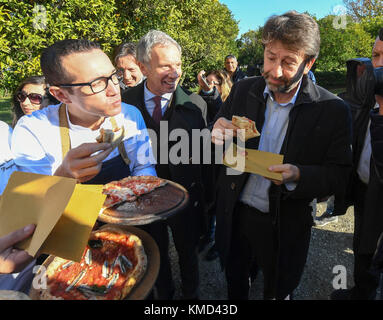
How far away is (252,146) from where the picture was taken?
211 cm

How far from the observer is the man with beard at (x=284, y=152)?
179 cm

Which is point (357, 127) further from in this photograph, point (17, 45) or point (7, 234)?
point (17, 45)

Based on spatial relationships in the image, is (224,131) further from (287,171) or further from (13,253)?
(13,253)

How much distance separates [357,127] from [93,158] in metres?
2.42

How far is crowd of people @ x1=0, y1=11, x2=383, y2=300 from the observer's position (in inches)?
68.6

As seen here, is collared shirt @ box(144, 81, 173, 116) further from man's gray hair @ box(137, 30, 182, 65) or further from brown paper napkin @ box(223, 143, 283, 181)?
brown paper napkin @ box(223, 143, 283, 181)

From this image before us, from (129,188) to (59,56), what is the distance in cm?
112

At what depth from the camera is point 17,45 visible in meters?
4.54

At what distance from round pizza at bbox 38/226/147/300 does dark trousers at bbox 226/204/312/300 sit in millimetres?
1085

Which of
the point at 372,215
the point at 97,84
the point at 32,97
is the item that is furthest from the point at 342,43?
the point at 97,84

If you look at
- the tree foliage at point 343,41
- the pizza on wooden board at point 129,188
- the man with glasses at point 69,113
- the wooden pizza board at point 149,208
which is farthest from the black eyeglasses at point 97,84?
the tree foliage at point 343,41

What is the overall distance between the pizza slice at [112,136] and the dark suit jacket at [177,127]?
70 cm

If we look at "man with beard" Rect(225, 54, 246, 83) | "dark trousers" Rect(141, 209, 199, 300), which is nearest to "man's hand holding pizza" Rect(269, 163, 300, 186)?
"dark trousers" Rect(141, 209, 199, 300)

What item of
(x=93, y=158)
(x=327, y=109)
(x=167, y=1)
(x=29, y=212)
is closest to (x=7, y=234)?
(x=29, y=212)
